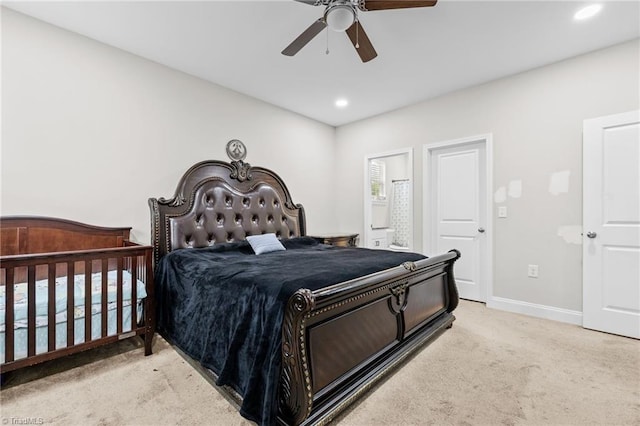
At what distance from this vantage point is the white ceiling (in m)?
2.21

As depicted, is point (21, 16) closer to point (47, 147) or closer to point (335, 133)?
point (47, 147)

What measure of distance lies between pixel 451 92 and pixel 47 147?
4.27m

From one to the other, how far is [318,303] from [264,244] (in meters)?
1.76

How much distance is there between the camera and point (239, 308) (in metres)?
1.62

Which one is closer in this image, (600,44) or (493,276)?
(600,44)

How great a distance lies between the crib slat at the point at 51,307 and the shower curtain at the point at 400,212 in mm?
6029

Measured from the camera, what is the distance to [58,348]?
1.88m

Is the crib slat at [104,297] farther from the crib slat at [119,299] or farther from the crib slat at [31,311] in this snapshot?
the crib slat at [31,311]

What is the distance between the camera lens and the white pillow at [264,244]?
2.96m

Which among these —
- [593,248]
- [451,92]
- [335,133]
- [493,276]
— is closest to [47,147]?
[335,133]

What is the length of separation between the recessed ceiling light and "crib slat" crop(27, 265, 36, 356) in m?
4.25

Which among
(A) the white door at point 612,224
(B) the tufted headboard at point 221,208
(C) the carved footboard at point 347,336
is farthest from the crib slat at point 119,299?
(A) the white door at point 612,224

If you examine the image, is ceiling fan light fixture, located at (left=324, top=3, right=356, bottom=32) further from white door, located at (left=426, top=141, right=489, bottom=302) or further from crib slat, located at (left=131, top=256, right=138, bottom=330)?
white door, located at (left=426, top=141, right=489, bottom=302)

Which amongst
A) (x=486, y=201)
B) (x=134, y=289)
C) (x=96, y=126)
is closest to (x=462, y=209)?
(x=486, y=201)
